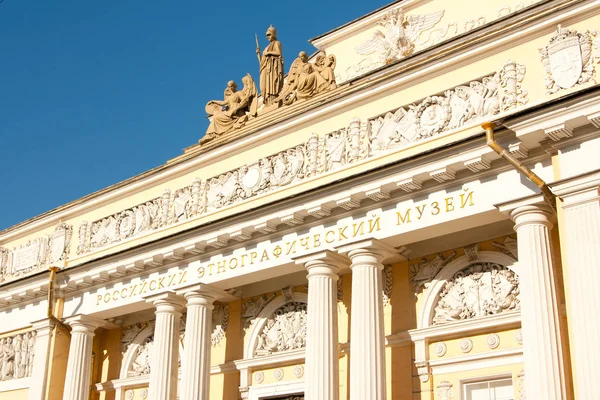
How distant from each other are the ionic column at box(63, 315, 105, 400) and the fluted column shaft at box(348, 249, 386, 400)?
7.16m

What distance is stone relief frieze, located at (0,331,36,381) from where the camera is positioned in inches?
774

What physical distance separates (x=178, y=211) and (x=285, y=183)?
2.94m

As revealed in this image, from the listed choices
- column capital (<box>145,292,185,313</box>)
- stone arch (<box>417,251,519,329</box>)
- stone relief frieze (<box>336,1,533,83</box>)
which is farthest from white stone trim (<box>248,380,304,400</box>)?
stone relief frieze (<box>336,1,533,83</box>)

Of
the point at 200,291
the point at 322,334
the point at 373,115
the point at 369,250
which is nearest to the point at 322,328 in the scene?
the point at 322,334

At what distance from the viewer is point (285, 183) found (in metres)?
16.0

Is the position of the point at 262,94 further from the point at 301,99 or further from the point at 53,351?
the point at 53,351

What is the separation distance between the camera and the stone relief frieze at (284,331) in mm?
16438

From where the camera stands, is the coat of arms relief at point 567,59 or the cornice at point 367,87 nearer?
the coat of arms relief at point 567,59

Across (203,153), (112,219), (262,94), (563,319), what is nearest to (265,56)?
(262,94)

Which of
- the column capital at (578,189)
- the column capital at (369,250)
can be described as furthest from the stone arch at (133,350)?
the column capital at (578,189)

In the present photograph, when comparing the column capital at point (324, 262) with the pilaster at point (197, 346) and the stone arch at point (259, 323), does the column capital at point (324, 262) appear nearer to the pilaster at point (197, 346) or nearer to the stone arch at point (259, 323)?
the stone arch at point (259, 323)

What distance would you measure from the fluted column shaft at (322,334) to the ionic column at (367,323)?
0.52 meters

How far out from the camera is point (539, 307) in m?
11.8

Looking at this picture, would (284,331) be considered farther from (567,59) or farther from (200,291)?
(567,59)
